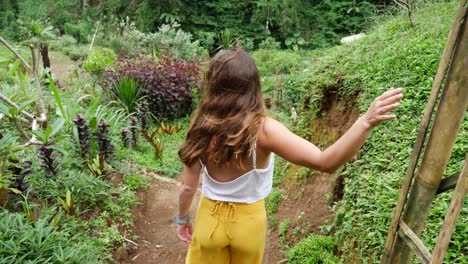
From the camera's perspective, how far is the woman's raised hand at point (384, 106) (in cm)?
130

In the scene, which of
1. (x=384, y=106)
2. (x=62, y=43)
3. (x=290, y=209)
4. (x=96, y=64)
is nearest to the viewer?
(x=384, y=106)

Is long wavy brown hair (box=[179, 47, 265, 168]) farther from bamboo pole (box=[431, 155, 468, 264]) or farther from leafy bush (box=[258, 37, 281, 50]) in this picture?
leafy bush (box=[258, 37, 281, 50])

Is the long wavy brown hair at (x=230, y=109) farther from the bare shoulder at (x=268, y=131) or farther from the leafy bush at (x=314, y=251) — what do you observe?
the leafy bush at (x=314, y=251)

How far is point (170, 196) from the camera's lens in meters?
4.71

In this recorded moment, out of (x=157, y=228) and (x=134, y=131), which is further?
(x=134, y=131)

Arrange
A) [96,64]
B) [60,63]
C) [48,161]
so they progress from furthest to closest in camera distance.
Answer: [60,63]
[96,64]
[48,161]

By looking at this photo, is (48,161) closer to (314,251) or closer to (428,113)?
(314,251)

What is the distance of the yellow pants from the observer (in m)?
2.01

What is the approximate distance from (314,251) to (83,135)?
9.06 ft

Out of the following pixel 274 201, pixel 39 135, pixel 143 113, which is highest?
pixel 39 135

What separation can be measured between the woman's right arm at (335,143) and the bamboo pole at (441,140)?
6.2 inches

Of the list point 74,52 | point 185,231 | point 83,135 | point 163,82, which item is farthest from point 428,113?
point 74,52

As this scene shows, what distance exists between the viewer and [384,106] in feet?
4.31

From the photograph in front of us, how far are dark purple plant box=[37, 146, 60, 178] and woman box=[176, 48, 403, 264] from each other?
1.99 m
